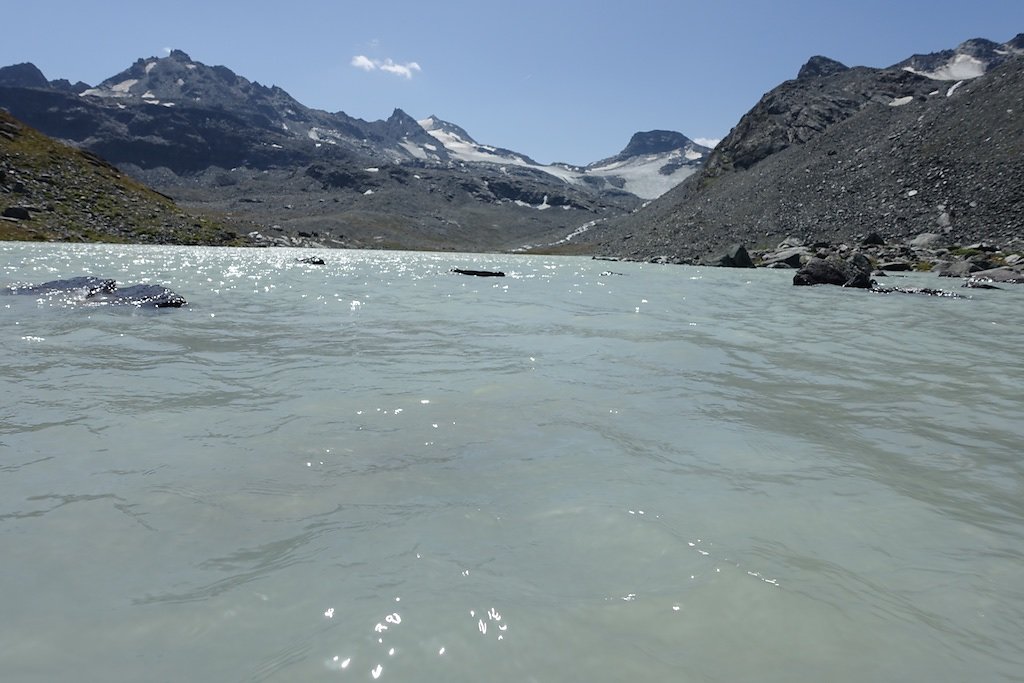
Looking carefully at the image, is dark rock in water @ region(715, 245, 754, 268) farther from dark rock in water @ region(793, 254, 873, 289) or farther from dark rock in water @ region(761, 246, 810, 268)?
dark rock in water @ region(793, 254, 873, 289)

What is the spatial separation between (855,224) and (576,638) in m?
88.6

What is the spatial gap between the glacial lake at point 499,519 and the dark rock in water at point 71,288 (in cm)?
977

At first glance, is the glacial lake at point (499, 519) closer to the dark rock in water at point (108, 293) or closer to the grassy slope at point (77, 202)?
the dark rock in water at point (108, 293)

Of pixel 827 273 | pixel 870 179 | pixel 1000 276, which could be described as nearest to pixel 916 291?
pixel 827 273

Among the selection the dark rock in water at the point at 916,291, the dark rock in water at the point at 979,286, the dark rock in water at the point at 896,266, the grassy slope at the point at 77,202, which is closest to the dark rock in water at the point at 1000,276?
the dark rock in water at the point at 979,286

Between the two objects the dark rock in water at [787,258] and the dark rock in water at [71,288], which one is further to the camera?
the dark rock in water at [787,258]

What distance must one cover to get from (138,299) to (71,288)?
3959 mm

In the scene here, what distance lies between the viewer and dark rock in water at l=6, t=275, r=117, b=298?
A: 65.4 feet

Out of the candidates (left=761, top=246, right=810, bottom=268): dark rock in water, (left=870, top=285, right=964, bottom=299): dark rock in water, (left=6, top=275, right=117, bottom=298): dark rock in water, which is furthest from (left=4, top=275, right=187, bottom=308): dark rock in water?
(left=761, top=246, right=810, bottom=268): dark rock in water

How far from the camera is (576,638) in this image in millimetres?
3453

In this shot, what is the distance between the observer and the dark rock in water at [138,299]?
717 inches

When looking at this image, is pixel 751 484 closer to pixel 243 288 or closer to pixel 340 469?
pixel 340 469

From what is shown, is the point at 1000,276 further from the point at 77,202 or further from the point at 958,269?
the point at 77,202

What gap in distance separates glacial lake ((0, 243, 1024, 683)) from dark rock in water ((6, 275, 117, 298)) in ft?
32.1
